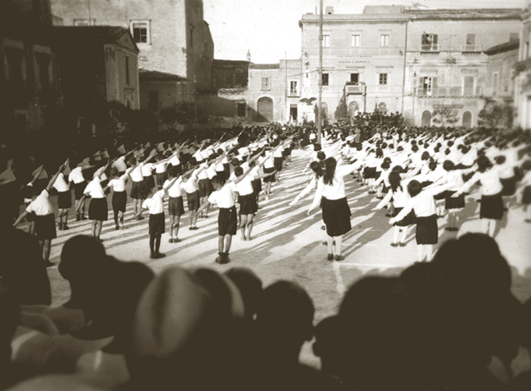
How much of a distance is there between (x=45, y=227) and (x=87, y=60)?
84.7 inches

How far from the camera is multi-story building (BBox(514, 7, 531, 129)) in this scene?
1807 millimetres

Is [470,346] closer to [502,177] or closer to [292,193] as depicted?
[502,177]

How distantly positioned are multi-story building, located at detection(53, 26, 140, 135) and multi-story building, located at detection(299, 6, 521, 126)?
104cm

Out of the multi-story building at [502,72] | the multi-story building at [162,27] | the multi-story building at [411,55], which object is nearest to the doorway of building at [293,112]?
the multi-story building at [411,55]

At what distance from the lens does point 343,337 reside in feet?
5.50

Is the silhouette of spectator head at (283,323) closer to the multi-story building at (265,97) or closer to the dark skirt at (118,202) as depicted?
the multi-story building at (265,97)

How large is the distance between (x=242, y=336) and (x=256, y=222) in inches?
224

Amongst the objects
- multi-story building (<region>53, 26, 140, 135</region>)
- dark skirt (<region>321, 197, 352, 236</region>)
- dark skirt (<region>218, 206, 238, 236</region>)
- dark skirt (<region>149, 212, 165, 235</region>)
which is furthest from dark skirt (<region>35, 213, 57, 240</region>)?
dark skirt (<region>321, 197, 352, 236</region>)

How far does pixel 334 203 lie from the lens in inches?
194

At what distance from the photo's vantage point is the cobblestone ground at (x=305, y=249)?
1981 millimetres

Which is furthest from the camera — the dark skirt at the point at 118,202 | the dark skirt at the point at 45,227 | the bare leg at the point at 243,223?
the bare leg at the point at 243,223

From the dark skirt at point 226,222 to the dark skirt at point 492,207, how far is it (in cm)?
307

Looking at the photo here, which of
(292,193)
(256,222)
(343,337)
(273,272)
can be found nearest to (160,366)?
(343,337)

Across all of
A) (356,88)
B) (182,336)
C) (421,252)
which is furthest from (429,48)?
(421,252)
